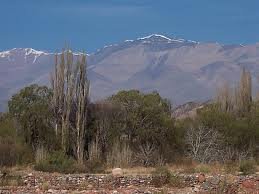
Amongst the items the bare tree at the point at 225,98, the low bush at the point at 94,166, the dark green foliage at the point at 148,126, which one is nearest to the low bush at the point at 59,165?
the low bush at the point at 94,166

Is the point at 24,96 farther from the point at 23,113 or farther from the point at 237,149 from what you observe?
the point at 237,149

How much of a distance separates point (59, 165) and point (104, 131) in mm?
7238

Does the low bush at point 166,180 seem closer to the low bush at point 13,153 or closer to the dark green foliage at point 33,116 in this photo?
the low bush at point 13,153

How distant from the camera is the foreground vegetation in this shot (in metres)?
36.2

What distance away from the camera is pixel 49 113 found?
38.8 m

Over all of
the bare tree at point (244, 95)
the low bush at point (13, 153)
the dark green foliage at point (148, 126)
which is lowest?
the low bush at point (13, 153)

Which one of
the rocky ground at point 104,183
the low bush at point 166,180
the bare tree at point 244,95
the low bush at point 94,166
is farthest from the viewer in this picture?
the bare tree at point 244,95

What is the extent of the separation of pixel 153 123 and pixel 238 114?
34.0 ft

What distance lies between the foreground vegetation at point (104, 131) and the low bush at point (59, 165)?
68mm

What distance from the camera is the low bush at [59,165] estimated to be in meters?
32.2

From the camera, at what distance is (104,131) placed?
3938cm

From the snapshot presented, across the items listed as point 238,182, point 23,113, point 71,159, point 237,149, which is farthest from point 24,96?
point 238,182

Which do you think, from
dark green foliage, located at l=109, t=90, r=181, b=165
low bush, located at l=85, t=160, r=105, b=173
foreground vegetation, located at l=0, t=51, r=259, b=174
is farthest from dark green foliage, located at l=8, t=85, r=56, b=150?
dark green foliage, located at l=109, t=90, r=181, b=165

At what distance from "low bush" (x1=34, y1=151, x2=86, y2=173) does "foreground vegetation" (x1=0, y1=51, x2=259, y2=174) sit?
0.22 feet
